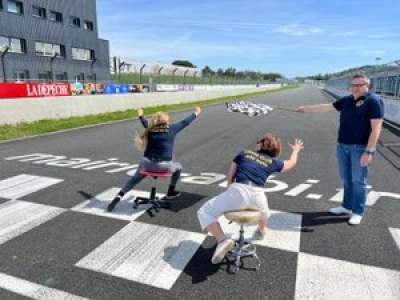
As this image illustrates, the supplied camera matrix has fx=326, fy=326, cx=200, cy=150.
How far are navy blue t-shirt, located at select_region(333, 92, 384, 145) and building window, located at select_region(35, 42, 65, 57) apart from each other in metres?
38.2

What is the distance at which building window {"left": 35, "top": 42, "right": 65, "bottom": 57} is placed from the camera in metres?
36.0

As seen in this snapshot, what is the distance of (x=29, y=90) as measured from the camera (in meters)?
16.1

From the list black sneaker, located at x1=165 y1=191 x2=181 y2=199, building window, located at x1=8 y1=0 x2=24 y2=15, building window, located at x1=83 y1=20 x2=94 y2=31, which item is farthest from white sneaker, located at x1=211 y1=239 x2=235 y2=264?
building window, located at x1=83 y1=20 x2=94 y2=31

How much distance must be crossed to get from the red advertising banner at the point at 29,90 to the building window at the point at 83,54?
24.2 metres

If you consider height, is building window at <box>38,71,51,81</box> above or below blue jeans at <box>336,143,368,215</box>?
above

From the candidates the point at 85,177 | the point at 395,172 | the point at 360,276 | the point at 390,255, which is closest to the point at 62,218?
the point at 85,177

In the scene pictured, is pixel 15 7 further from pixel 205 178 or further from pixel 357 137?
pixel 357 137

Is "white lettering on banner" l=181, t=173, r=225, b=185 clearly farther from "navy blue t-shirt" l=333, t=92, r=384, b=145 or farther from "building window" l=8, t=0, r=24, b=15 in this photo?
"building window" l=8, t=0, r=24, b=15

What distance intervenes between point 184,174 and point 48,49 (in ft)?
121

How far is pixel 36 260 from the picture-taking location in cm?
367

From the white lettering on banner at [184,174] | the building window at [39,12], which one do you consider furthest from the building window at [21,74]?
the white lettering on banner at [184,174]

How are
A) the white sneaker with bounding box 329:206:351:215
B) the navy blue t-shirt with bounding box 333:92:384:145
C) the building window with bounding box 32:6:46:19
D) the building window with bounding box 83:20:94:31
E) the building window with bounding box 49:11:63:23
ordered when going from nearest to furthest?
the navy blue t-shirt with bounding box 333:92:384:145 < the white sneaker with bounding box 329:206:351:215 < the building window with bounding box 32:6:46:19 < the building window with bounding box 49:11:63:23 < the building window with bounding box 83:20:94:31

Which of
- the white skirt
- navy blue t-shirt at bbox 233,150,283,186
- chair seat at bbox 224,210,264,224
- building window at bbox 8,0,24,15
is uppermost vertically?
building window at bbox 8,0,24,15

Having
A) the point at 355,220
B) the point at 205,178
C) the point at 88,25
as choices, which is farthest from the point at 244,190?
the point at 88,25
